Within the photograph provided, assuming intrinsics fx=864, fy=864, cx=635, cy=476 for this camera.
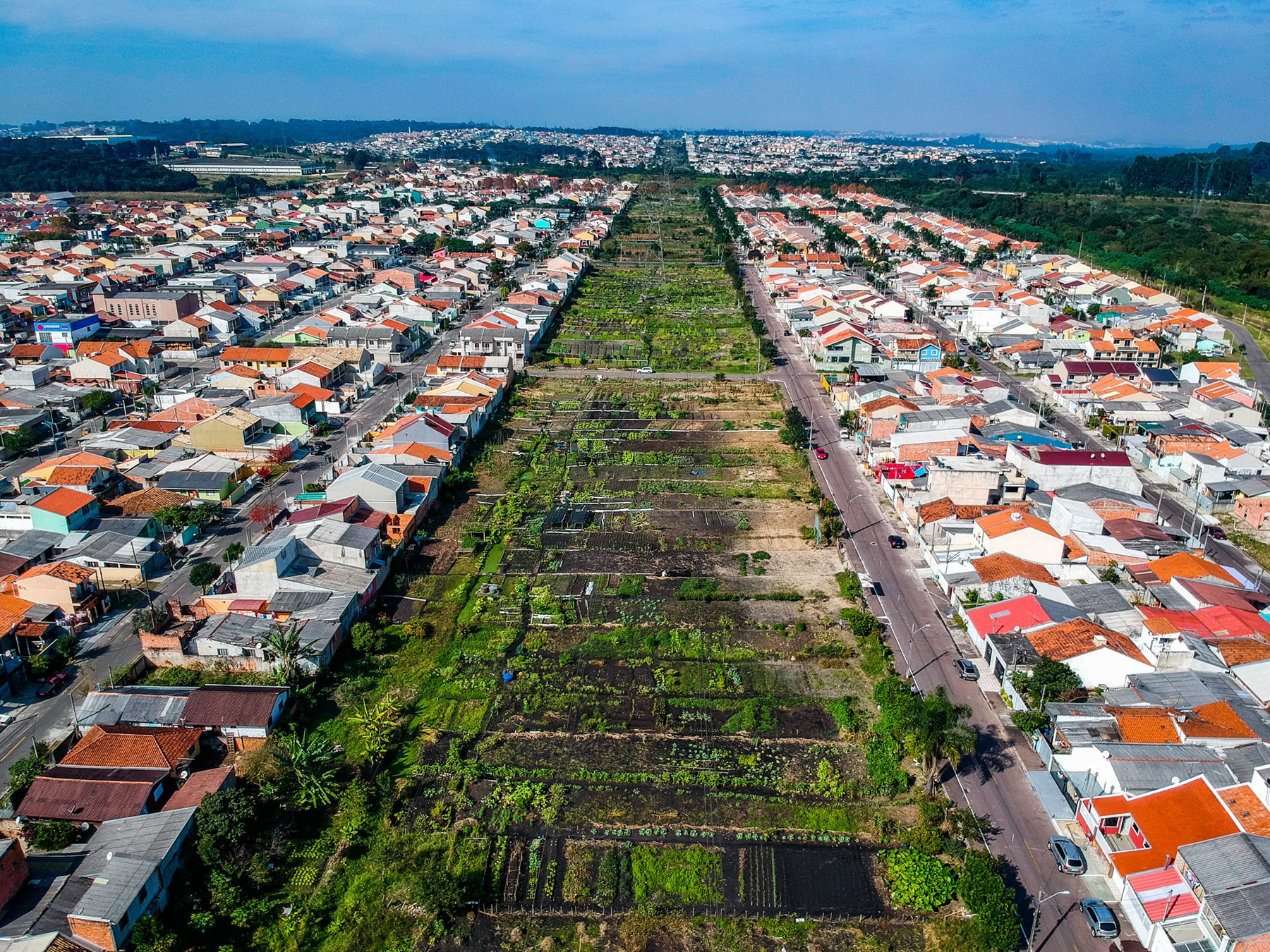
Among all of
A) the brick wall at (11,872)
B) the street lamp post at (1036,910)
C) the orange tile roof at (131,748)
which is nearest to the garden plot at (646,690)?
the street lamp post at (1036,910)

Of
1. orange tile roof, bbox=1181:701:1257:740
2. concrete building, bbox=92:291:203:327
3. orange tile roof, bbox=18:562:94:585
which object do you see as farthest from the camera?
concrete building, bbox=92:291:203:327

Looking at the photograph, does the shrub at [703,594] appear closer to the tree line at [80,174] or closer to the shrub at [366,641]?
the shrub at [366,641]

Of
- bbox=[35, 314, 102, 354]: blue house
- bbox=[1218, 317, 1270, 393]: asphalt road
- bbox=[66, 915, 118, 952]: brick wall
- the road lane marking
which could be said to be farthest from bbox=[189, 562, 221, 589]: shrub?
bbox=[1218, 317, 1270, 393]: asphalt road

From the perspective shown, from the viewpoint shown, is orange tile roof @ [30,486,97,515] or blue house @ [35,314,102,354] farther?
blue house @ [35,314,102,354]

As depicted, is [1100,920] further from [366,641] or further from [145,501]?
[145,501]

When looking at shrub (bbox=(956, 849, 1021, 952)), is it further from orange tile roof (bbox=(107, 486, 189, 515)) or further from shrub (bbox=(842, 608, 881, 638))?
orange tile roof (bbox=(107, 486, 189, 515))

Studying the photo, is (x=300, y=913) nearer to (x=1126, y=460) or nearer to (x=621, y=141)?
(x=1126, y=460)
